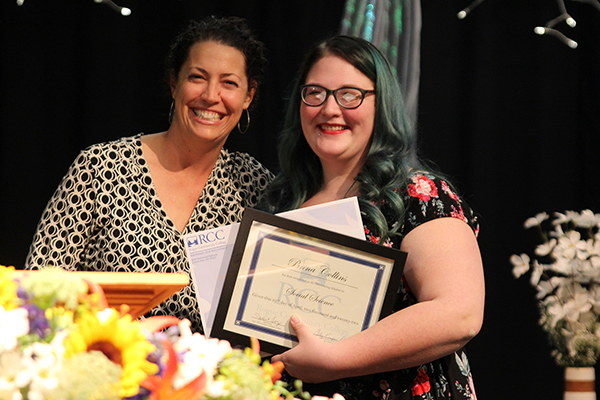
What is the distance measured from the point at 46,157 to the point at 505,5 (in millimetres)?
2036

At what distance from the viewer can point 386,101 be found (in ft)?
5.22

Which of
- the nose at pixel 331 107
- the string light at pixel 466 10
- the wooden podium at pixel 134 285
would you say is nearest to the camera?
the wooden podium at pixel 134 285

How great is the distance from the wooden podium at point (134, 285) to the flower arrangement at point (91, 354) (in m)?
0.04

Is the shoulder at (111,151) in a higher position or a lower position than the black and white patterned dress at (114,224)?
higher

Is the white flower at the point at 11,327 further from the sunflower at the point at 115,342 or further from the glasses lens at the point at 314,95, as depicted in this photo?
the glasses lens at the point at 314,95

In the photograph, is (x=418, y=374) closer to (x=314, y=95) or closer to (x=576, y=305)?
(x=576, y=305)

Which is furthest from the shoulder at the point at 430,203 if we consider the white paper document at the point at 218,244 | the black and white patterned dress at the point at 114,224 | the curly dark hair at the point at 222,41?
the curly dark hair at the point at 222,41

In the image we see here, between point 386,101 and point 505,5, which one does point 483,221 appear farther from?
point 386,101

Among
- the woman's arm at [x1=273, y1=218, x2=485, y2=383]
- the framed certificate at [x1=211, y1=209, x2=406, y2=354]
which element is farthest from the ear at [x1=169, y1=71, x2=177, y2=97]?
the woman's arm at [x1=273, y1=218, x2=485, y2=383]

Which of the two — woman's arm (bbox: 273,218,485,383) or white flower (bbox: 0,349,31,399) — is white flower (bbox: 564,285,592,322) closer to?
woman's arm (bbox: 273,218,485,383)

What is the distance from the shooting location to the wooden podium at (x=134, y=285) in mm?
631

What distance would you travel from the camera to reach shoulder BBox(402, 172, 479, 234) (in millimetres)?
1413

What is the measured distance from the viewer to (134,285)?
2.12ft

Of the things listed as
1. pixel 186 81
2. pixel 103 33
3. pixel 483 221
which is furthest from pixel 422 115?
pixel 103 33
